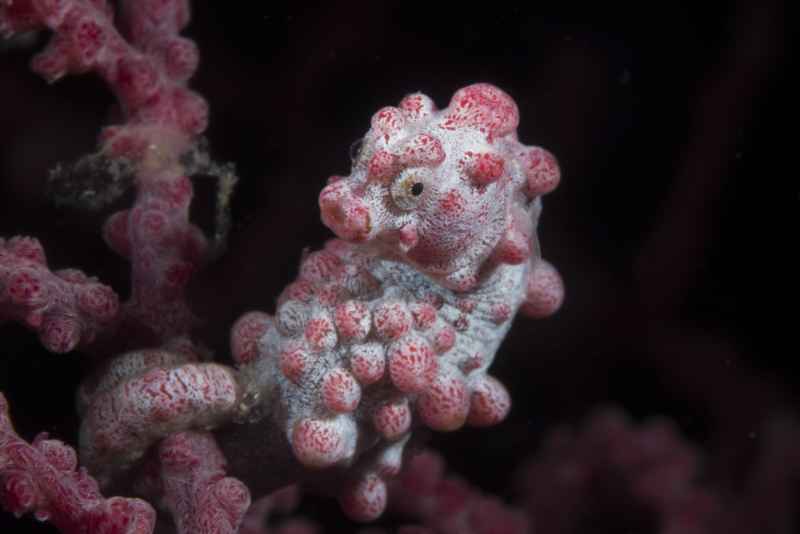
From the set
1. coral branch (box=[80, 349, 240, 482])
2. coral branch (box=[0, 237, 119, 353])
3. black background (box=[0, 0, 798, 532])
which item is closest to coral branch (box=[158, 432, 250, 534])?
coral branch (box=[80, 349, 240, 482])

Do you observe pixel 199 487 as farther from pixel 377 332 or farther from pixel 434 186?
pixel 434 186

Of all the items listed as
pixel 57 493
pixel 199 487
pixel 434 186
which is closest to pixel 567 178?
pixel 434 186

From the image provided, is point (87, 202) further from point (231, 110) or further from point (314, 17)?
point (314, 17)

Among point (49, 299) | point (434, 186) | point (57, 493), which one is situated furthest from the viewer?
point (49, 299)

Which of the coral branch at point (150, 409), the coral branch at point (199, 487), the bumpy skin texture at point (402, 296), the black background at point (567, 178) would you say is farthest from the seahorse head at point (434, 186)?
the black background at point (567, 178)

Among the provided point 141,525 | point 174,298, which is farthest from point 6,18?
point 141,525

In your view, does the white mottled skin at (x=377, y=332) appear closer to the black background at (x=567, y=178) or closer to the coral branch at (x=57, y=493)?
the coral branch at (x=57, y=493)

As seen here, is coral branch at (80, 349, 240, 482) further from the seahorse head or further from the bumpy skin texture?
the seahorse head
